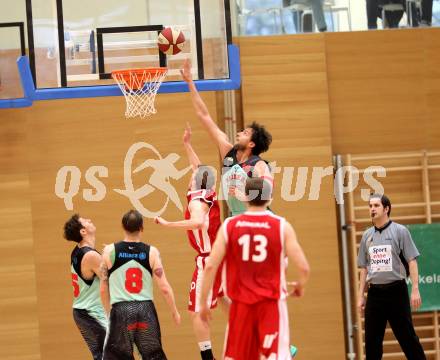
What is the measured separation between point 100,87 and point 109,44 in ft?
1.76

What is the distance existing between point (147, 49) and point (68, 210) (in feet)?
9.71

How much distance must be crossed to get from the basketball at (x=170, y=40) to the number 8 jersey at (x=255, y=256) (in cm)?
303

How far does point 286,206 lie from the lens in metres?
11.5

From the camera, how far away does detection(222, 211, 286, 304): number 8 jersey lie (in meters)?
6.38

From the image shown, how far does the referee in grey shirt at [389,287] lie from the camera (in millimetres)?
8914

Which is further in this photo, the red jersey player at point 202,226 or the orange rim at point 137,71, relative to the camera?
the orange rim at point 137,71

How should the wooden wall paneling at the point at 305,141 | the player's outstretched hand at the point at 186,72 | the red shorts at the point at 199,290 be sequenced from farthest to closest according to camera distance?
the wooden wall paneling at the point at 305,141 → the player's outstretched hand at the point at 186,72 → the red shorts at the point at 199,290

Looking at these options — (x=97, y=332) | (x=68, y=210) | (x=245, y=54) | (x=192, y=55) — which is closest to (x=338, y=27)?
(x=245, y=54)

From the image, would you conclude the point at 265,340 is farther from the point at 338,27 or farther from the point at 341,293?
the point at 338,27

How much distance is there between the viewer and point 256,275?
6.46 m

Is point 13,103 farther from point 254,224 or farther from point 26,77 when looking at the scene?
point 254,224

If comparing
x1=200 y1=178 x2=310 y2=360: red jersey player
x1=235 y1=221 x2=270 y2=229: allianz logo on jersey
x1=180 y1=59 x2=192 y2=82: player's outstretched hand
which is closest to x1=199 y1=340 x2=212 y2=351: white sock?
x1=200 y1=178 x2=310 y2=360: red jersey player

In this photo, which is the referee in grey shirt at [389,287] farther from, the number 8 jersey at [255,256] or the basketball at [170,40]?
the number 8 jersey at [255,256]

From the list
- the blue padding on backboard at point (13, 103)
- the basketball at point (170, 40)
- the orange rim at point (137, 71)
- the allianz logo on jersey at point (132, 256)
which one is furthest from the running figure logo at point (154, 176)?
the allianz logo on jersey at point (132, 256)
